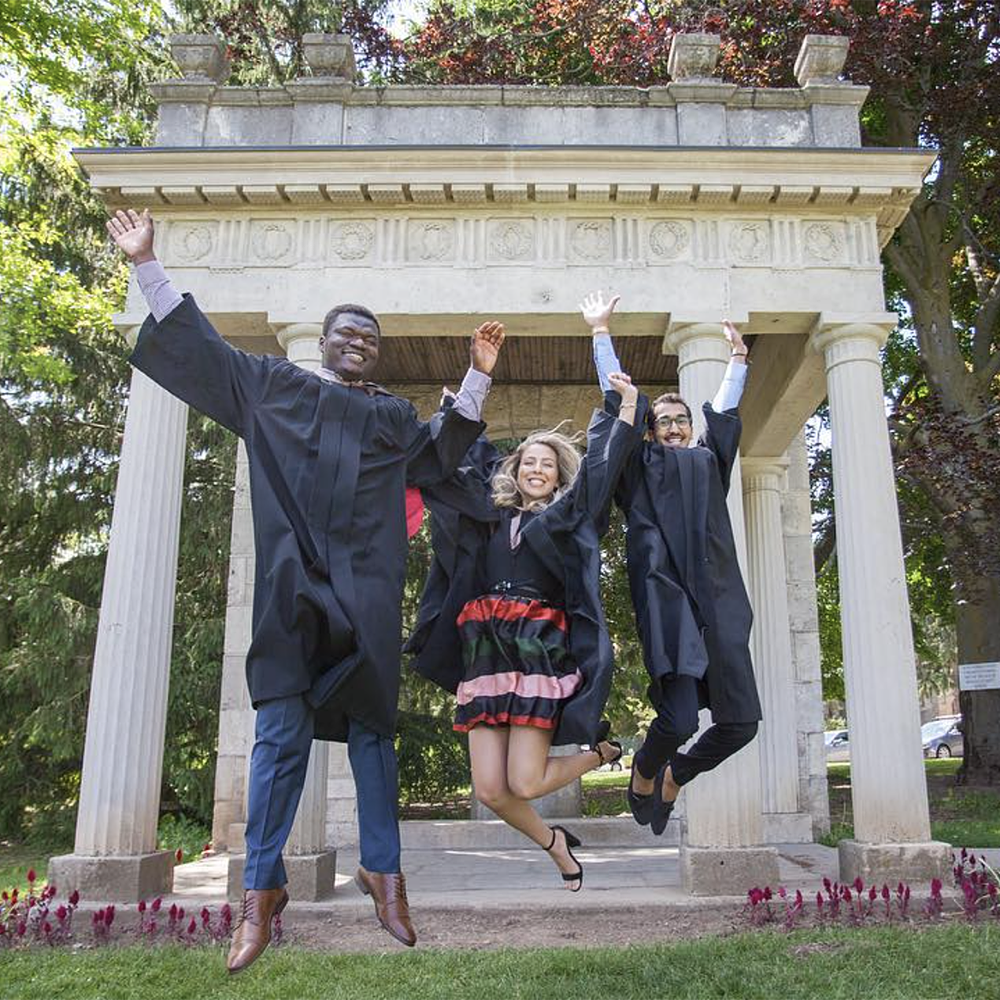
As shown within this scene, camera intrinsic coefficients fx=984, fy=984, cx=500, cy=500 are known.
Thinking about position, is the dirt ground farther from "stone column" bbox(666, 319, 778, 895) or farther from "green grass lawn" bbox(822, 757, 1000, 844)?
"green grass lawn" bbox(822, 757, 1000, 844)

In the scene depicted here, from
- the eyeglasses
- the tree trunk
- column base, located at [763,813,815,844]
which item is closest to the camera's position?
the eyeglasses

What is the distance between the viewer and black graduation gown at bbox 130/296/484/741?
3.34m

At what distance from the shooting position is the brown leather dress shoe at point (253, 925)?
3164 millimetres

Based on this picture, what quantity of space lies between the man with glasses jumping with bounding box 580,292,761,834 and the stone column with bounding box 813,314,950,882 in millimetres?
4039

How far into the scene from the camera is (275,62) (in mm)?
18516

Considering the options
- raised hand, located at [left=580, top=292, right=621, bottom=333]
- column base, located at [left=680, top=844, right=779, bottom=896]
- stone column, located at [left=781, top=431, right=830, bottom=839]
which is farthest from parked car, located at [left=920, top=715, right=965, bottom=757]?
raised hand, located at [left=580, top=292, right=621, bottom=333]

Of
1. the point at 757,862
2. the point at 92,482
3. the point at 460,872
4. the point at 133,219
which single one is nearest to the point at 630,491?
the point at 133,219

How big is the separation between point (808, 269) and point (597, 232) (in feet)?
6.86

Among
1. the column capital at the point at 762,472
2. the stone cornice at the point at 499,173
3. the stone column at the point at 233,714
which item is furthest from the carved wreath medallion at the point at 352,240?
the column capital at the point at 762,472

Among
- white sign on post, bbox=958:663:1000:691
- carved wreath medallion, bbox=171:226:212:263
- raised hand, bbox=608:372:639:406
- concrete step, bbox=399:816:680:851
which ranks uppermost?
carved wreath medallion, bbox=171:226:212:263

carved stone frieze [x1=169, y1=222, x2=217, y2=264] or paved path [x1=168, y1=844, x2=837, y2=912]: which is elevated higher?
carved stone frieze [x1=169, y1=222, x2=217, y2=264]

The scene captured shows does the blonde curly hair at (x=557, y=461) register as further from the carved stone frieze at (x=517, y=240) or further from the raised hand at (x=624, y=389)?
the carved stone frieze at (x=517, y=240)

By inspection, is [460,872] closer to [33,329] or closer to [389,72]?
[33,329]

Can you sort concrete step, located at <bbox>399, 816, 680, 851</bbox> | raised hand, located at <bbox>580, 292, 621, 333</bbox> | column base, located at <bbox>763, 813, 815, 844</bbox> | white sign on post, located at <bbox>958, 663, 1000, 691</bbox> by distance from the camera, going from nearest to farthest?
raised hand, located at <bbox>580, 292, 621, 333</bbox>
concrete step, located at <bbox>399, 816, 680, 851</bbox>
column base, located at <bbox>763, 813, 815, 844</bbox>
white sign on post, located at <bbox>958, 663, 1000, 691</bbox>
